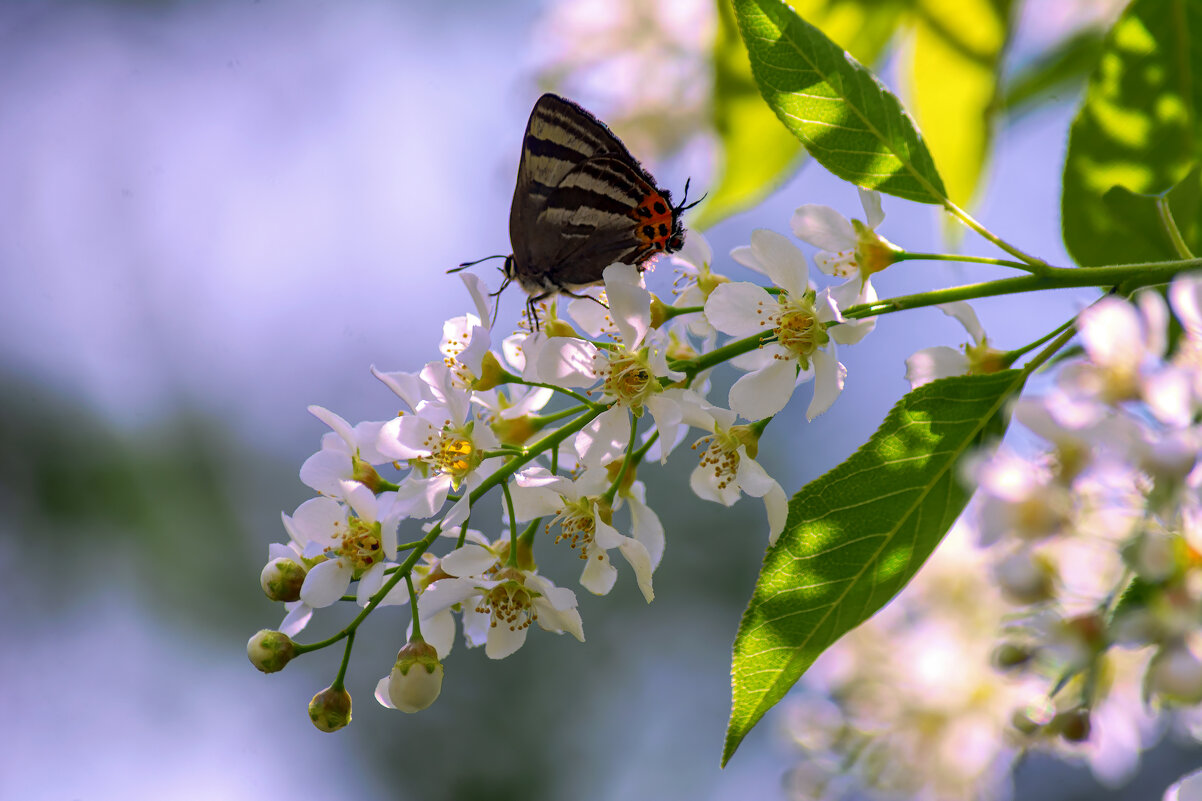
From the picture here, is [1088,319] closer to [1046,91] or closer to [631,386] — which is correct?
[631,386]

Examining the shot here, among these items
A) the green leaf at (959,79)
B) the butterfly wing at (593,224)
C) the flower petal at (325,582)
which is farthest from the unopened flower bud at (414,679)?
the green leaf at (959,79)

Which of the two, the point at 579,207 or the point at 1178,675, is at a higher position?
the point at 579,207

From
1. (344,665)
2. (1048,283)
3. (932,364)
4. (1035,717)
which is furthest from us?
(932,364)

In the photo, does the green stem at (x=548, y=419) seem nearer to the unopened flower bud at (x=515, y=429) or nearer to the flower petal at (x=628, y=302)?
the unopened flower bud at (x=515, y=429)

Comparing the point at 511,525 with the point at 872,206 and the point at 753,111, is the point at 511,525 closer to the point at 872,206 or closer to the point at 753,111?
the point at 872,206

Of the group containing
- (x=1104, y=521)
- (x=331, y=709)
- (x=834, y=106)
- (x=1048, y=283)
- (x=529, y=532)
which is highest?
(x=834, y=106)

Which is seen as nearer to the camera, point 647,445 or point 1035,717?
point 1035,717

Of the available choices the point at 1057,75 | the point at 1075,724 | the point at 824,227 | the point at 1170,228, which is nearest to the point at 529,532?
the point at 824,227

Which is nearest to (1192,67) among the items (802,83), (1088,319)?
(802,83)
